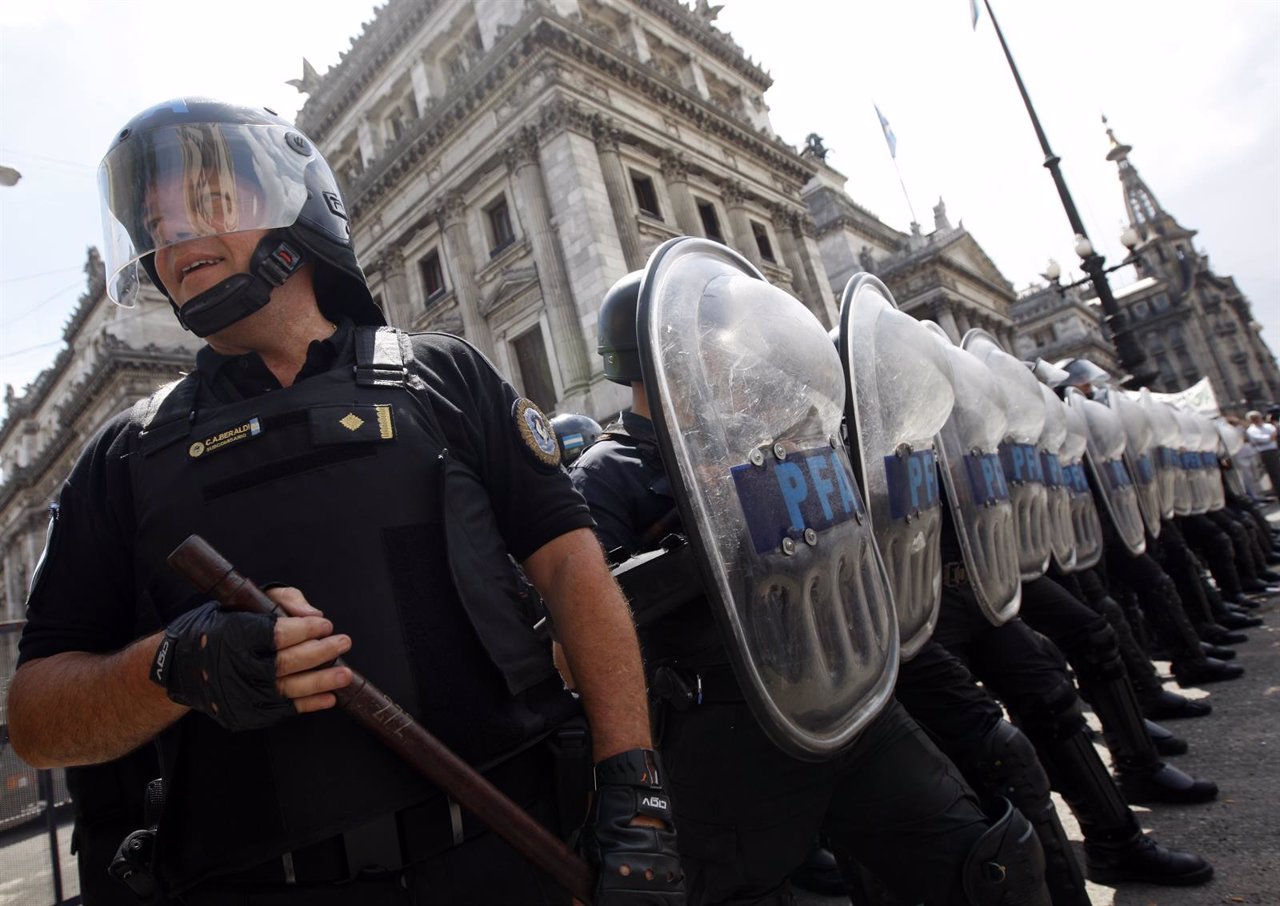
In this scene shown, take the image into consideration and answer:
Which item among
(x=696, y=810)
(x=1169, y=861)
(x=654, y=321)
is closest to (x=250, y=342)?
(x=654, y=321)

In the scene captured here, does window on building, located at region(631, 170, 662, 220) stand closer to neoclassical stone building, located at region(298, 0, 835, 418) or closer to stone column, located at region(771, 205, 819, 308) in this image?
neoclassical stone building, located at region(298, 0, 835, 418)

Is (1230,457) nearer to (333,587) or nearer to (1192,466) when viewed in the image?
(1192,466)

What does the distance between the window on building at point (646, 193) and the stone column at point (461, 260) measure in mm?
4705

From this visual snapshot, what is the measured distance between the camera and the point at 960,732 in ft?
7.66

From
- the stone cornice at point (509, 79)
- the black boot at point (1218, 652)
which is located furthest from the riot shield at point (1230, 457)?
the stone cornice at point (509, 79)

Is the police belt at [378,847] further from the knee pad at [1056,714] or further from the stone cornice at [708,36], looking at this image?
the stone cornice at [708,36]

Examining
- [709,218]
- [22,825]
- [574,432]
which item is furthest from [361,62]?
[22,825]

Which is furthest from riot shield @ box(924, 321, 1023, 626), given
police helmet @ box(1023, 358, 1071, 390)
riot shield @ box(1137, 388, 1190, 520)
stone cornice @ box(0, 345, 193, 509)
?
stone cornice @ box(0, 345, 193, 509)

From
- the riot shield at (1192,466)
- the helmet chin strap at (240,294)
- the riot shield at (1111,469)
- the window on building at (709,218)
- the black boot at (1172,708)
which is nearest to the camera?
the helmet chin strap at (240,294)

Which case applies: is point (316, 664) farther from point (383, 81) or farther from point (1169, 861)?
point (383, 81)

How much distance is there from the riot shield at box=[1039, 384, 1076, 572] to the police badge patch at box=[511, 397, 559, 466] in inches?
119

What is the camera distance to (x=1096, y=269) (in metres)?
12.0

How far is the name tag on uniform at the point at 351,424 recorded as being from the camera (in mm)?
1216

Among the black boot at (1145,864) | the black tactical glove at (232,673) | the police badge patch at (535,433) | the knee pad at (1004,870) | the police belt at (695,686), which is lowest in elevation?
the black boot at (1145,864)
